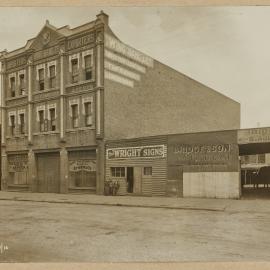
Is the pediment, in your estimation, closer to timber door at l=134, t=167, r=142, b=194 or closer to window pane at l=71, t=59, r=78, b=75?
window pane at l=71, t=59, r=78, b=75

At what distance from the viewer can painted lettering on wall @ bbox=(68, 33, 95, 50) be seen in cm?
2589

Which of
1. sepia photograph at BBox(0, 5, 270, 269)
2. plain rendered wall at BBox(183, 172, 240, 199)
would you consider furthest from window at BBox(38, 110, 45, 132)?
plain rendered wall at BBox(183, 172, 240, 199)

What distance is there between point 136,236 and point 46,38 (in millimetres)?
21182

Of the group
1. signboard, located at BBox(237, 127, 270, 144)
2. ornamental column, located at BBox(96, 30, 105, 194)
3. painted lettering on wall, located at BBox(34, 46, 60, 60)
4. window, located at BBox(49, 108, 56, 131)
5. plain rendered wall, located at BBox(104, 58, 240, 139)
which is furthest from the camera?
window, located at BBox(49, 108, 56, 131)

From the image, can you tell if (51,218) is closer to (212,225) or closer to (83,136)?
(212,225)

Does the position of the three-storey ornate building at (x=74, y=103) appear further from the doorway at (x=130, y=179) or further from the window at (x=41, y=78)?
the doorway at (x=130, y=179)

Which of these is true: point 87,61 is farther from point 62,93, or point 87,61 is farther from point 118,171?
point 118,171

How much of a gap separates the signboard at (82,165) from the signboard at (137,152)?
1488 mm

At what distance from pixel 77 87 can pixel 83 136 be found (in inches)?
134

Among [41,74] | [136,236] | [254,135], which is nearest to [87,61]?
[41,74]

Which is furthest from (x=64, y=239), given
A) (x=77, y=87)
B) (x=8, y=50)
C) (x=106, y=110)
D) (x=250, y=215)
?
(x=8, y=50)

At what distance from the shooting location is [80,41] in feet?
86.9

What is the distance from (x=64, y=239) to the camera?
420 inches

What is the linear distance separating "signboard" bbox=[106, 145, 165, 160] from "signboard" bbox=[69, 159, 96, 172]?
1488 millimetres
